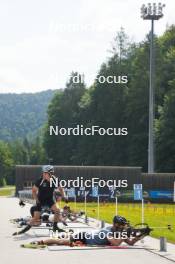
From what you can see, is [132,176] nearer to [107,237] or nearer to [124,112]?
[124,112]

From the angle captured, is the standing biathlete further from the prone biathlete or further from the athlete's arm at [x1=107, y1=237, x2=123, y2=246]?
the athlete's arm at [x1=107, y1=237, x2=123, y2=246]

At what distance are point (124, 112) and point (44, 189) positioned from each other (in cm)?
8261

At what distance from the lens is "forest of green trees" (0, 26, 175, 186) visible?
281ft

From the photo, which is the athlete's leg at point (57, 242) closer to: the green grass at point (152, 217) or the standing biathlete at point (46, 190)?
the standing biathlete at point (46, 190)

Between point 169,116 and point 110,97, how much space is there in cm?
2081

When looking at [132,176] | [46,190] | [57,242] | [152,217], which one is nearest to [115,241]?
[57,242]

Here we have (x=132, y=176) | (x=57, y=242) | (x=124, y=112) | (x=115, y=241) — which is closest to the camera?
(x=115, y=241)

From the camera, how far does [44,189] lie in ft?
60.8

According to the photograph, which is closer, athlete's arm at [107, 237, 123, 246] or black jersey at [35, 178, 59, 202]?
athlete's arm at [107, 237, 123, 246]

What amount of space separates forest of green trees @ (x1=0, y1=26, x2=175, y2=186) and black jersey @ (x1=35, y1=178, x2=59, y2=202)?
64852mm

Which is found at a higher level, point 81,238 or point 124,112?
point 124,112

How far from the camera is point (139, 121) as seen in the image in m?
95.1

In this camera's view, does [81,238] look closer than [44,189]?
Yes

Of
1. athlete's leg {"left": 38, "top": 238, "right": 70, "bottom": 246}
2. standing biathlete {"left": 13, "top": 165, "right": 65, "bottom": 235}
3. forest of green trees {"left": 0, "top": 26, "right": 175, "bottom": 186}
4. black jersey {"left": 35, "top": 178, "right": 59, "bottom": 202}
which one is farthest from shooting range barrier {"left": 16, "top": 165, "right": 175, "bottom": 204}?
athlete's leg {"left": 38, "top": 238, "right": 70, "bottom": 246}
